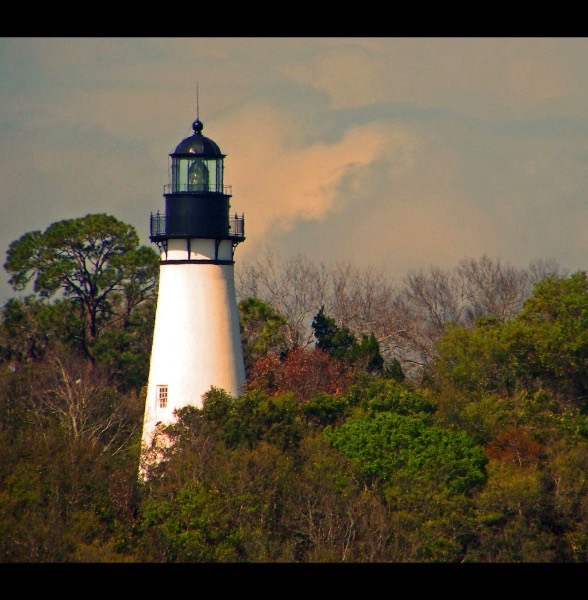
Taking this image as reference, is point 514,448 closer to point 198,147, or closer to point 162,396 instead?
Answer: point 162,396

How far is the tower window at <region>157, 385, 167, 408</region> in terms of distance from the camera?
31.9m

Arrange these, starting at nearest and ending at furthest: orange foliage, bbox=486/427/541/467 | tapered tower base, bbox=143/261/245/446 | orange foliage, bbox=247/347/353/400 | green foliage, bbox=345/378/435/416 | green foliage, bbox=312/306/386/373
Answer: orange foliage, bbox=486/427/541/467, green foliage, bbox=345/378/435/416, tapered tower base, bbox=143/261/245/446, orange foliage, bbox=247/347/353/400, green foliage, bbox=312/306/386/373

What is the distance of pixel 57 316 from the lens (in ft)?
149

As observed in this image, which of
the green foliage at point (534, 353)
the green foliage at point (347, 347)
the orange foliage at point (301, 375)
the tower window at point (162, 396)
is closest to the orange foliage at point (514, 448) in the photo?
the green foliage at point (534, 353)

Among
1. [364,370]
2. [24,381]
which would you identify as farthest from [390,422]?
[24,381]

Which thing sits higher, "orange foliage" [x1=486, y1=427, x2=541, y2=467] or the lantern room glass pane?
the lantern room glass pane

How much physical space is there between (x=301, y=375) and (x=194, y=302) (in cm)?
605

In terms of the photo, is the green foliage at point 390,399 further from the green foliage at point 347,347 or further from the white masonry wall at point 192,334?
the green foliage at point 347,347

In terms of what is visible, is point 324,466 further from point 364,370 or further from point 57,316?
point 57,316

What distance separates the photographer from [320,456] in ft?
88.2

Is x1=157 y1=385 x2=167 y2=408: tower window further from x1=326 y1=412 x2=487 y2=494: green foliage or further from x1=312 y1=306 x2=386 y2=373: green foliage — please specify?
x1=312 y1=306 x2=386 y2=373: green foliage

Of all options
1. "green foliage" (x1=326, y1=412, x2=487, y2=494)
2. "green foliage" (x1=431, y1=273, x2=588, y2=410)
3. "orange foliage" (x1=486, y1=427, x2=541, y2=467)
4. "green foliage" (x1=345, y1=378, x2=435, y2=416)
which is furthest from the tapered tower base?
"orange foliage" (x1=486, y1=427, x2=541, y2=467)

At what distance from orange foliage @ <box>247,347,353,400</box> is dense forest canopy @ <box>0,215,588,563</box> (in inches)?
3.6
